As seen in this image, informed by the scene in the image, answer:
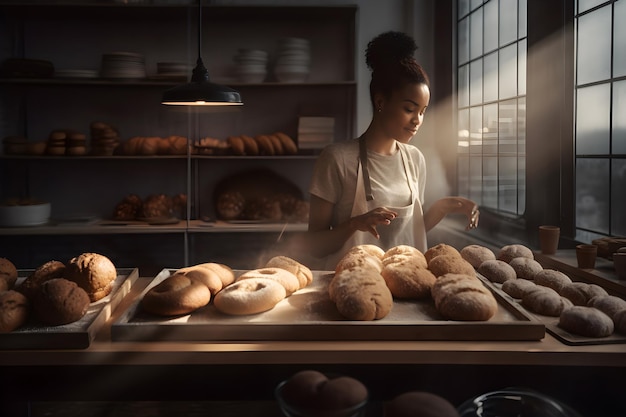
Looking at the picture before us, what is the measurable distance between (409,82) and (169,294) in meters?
1.23

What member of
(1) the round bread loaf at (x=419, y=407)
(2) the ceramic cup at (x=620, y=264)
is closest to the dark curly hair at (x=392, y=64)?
(2) the ceramic cup at (x=620, y=264)

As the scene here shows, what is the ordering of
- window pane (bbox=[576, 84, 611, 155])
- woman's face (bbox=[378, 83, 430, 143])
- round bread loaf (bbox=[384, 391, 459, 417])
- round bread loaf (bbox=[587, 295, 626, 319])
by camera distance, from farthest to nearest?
window pane (bbox=[576, 84, 611, 155]), woman's face (bbox=[378, 83, 430, 143]), round bread loaf (bbox=[587, 295, 626, 319]), round bread loaf (bbox=[384, 391, 459, 417])

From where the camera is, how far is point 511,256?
2.04 meters

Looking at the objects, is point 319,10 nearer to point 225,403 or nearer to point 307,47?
point 307,47

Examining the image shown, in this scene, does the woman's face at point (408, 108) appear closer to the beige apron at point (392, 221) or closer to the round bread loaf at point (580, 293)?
the beige apron at point (392, 221)

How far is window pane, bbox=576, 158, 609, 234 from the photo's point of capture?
2.46 metres

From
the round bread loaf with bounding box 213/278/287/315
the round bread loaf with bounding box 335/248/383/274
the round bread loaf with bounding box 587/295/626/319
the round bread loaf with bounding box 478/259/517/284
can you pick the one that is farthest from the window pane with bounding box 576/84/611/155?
the round bread loaf with bounding box 213/278/287/315

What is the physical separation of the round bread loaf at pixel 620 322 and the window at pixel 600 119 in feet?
3.46

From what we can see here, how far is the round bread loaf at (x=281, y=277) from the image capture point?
1622 mm

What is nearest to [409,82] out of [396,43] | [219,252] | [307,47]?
[396,43]

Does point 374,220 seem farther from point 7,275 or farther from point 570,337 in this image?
point 7,275

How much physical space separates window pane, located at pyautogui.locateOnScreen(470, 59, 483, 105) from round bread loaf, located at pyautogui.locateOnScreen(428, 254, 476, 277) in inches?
89.8

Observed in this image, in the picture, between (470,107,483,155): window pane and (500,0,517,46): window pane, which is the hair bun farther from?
(470,107,483,155): window pane

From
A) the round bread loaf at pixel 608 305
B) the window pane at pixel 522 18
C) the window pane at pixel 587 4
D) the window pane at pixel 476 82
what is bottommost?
the round bread loaf at pixel 608 305
